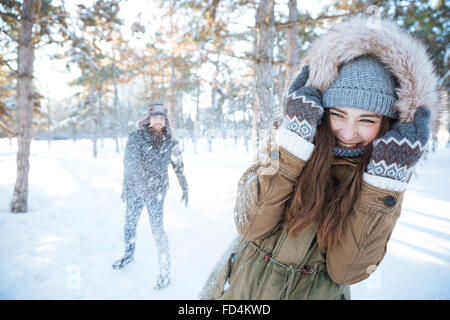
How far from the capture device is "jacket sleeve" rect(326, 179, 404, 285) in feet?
3.35

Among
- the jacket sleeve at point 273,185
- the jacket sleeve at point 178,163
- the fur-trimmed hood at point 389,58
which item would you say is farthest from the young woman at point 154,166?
the fur-trimmed hood at point 389,58

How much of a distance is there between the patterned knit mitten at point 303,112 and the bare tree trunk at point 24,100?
19.0 ft

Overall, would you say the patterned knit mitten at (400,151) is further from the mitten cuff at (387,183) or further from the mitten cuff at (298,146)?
the mitten cuff at (298,146)

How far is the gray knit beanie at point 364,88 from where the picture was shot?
44.1 inches

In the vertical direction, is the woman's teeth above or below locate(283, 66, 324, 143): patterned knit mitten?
below

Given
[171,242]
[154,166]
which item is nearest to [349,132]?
[154,166]

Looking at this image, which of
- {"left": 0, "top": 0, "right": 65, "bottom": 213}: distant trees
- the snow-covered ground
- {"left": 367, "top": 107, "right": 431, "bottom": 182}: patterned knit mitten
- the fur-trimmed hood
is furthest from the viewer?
{"left": 0, "top": 0, "right": 65, "bottom": 213}: distant trees

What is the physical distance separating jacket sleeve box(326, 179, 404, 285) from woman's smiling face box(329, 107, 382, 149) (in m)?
0.25

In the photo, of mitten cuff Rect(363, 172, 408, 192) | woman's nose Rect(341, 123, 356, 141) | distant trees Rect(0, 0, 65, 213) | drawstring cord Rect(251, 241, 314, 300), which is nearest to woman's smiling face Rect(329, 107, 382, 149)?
woman's nose Rect(341, 123, 356, 141)

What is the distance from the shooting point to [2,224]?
3.90 metres

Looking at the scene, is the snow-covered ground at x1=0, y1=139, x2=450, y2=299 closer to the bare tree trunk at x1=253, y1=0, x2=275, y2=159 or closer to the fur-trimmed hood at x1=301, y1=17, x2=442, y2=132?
the fur-trimmed hood at x1=301, y1=17, x2=442, y2=132

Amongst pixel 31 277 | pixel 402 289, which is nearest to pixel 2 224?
pixel 31 277

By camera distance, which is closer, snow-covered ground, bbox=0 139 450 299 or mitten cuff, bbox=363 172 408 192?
mitten cuff, bbox=363 172 408 192
